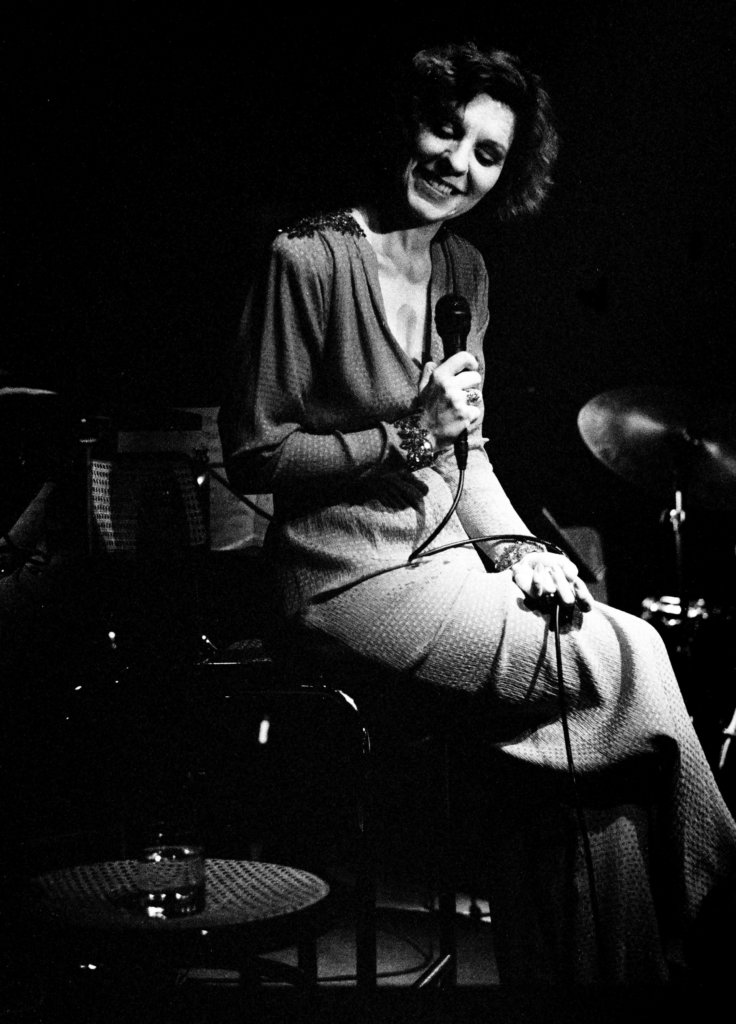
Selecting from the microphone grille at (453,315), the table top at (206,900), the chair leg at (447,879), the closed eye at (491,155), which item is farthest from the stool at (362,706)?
the closed eye at (491,155)

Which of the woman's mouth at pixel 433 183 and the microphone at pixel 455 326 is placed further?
the woman's mouth at pixel 433 183

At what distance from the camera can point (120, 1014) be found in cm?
121

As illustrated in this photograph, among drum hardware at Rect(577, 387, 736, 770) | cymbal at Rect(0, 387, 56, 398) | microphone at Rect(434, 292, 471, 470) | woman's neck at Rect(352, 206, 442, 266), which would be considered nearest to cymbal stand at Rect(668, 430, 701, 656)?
drum hardware at Rect(577, 387, 736, 770)

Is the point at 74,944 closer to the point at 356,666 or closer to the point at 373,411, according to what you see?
the point at 356,666

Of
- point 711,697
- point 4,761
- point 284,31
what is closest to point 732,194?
point 284,31

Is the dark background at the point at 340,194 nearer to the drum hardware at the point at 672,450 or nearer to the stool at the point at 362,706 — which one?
the drum hardware at the point at 672,450

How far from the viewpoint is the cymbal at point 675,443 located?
191cm

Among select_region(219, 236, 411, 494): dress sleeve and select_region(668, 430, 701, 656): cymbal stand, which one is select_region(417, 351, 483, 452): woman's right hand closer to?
select_region(219, 236, 411, 494): dress sleeve

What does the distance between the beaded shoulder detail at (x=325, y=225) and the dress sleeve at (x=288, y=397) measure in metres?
0.01

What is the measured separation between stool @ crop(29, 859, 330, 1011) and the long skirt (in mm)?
281

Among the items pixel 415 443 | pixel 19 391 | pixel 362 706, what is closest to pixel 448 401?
pixel 415 443

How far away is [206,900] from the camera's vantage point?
1119 millimetres

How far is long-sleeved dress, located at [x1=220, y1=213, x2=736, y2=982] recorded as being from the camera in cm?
116

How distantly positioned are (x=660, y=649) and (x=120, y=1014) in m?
0.84
